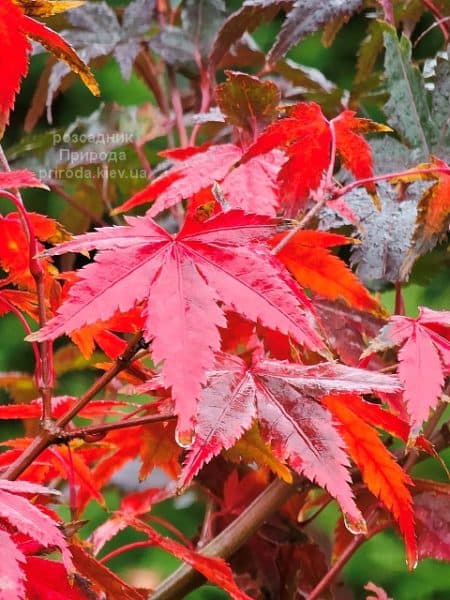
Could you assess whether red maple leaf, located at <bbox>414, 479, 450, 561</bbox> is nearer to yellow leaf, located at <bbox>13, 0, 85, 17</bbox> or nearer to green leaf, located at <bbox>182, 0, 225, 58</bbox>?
yellow leaf, located at <bbox>13, 0, 85, 17</bbox>

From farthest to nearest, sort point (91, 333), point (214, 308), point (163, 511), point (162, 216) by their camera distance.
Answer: point (163, 511)
point (162, 216)
point (91, 333)
point (214, 308)

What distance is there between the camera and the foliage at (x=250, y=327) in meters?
0.27

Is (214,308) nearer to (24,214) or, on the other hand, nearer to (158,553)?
(24,214)

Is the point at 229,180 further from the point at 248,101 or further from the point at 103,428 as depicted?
the point at 103,428

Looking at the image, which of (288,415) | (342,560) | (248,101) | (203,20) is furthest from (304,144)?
(203,20)

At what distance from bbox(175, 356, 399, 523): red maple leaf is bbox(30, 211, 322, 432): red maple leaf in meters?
0.03

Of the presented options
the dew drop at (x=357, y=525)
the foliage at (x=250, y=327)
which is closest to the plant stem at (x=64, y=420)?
the foliage at (x=250, y=327)

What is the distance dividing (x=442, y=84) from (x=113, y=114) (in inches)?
16.4

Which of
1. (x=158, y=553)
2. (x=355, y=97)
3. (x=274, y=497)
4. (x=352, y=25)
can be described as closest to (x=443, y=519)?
(x=274, y=497)

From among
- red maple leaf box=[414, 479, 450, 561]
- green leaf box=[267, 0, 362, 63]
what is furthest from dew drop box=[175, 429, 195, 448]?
green leaf box=[267, 0, 362, 63]

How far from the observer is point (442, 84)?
0.46 m

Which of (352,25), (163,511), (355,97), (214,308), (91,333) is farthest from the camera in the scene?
(352,25)

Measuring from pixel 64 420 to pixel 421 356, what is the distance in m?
0.15

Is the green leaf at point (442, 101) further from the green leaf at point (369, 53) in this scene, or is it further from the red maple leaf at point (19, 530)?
the red maple leaf at point (19, 530)
